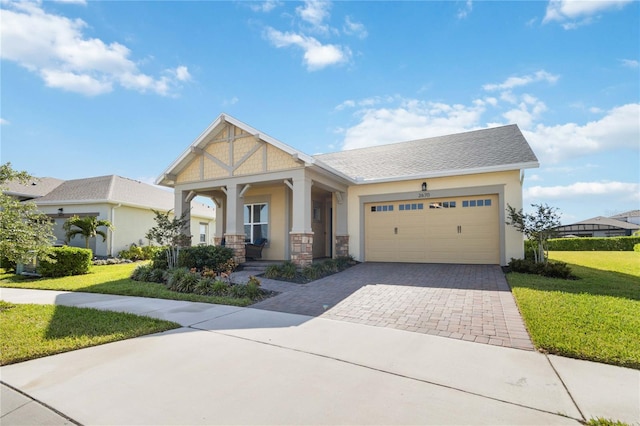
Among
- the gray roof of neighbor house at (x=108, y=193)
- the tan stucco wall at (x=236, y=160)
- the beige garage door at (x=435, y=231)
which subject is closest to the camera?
the tan stucco wall at (x=236, y=160)

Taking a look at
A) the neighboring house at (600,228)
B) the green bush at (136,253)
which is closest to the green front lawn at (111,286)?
the green bush at (136,253)

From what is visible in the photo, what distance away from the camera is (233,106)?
12703 mm

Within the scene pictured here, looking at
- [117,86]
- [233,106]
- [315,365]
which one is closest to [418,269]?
[315,365]

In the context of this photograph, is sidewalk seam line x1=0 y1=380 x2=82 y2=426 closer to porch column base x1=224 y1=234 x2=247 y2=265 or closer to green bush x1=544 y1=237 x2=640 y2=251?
porch column base x1=224 y1=234 x2=247 y2=265

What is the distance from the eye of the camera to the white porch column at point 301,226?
10.7 meters

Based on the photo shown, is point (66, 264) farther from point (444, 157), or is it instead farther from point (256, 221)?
point (444, 157)

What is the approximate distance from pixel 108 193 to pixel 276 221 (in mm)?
10377

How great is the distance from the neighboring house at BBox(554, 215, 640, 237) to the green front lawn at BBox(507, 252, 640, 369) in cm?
3956

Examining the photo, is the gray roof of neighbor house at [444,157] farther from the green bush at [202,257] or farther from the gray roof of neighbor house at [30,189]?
the gray roof of neighbor house at [30,189]

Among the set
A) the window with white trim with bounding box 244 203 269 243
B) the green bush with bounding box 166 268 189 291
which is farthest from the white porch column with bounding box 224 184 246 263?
the green bush with bounding box 166 268 189 291

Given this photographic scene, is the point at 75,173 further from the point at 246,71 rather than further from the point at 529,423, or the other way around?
the point at 529,423

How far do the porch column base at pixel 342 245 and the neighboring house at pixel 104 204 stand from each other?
1192 centimetres

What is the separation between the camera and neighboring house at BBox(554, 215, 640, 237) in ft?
133

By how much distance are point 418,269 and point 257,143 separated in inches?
283
